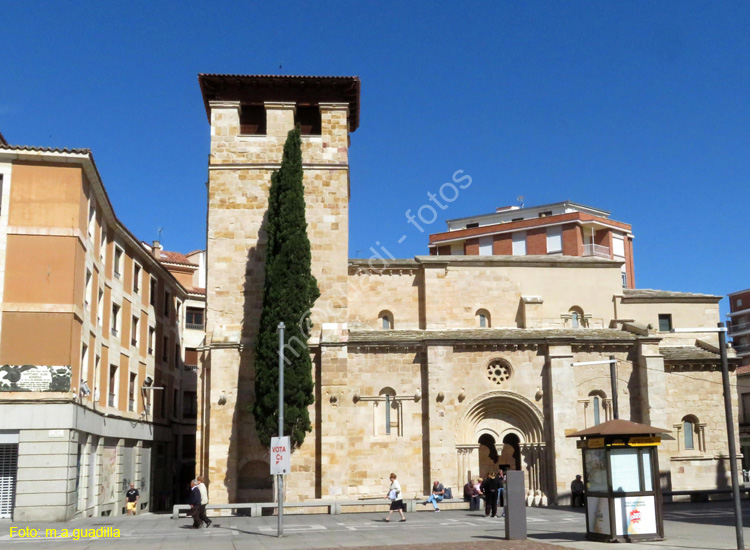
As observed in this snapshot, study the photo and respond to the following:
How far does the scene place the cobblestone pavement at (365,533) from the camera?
1686cm

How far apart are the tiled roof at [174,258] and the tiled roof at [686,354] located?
30237mm

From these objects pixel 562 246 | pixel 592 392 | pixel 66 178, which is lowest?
pixel 592 392

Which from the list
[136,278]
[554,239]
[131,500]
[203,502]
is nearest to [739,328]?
[554,239]

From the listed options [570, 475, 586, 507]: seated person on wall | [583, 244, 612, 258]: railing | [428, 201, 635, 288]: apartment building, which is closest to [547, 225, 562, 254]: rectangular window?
[428, 201, 635, 288]: apartment building

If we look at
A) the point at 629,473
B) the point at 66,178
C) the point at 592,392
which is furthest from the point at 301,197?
the point at 629,473

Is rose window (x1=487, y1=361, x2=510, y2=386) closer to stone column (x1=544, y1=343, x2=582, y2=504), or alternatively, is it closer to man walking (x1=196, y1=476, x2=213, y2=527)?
stone column (x1=544, y1=343, x2=582, y2=504)

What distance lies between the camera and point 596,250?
206 feet

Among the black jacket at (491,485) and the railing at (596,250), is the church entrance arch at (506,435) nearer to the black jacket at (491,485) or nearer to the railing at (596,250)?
the black jacket at (491,485)

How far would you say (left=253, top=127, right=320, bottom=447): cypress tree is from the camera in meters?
27.1

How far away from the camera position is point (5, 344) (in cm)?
2267

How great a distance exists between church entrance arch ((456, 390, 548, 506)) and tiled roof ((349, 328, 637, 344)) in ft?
7.40

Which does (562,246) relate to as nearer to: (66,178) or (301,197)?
(301,197)

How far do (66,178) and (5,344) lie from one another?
5412 millimetres

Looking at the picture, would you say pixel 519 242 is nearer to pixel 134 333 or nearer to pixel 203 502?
pixel 134 333
